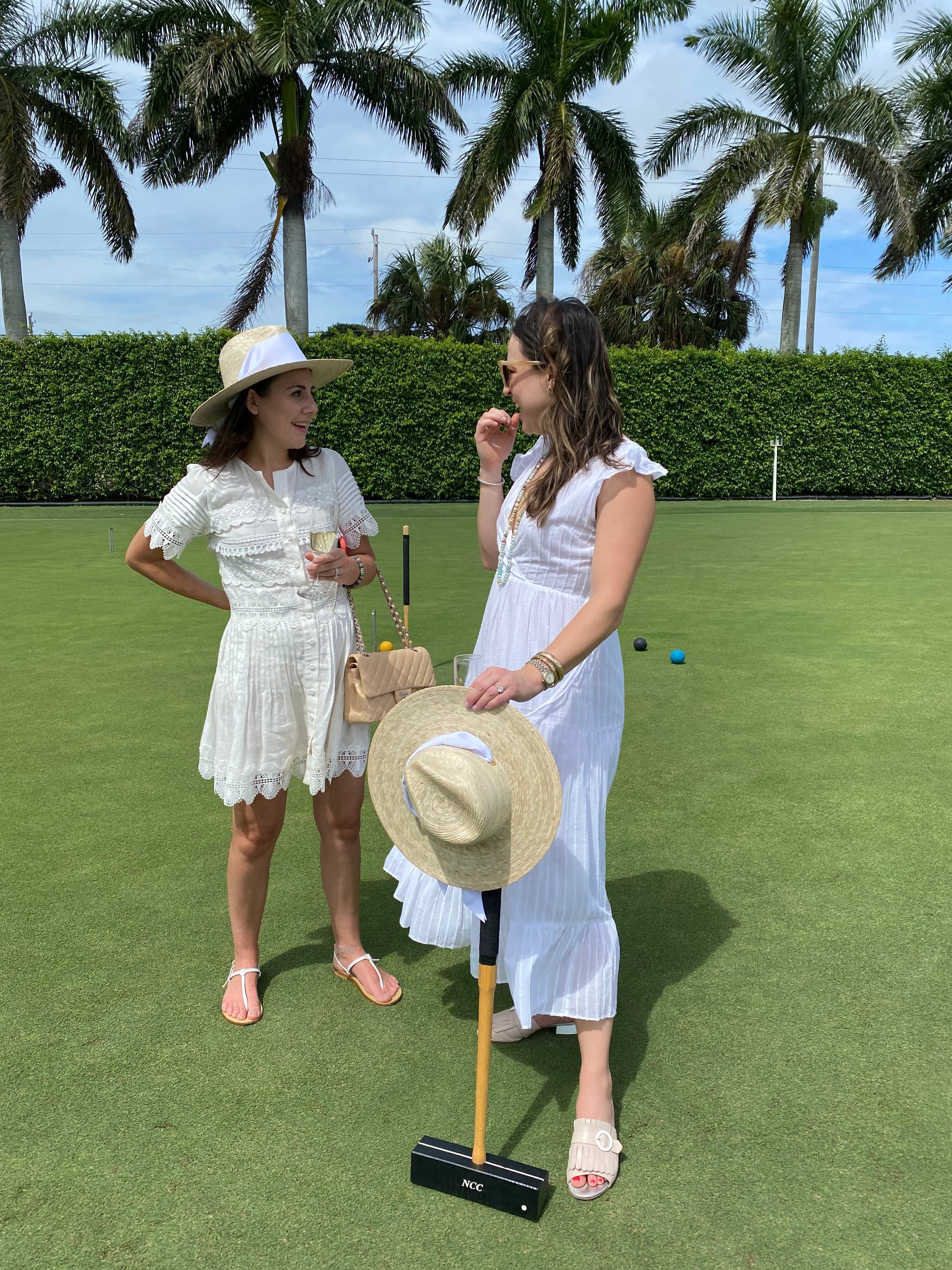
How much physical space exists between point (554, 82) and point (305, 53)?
6.65 m

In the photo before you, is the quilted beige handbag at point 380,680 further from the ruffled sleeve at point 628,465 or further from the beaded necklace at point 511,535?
the ruffled sleeve at point 628,465

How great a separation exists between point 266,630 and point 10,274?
86.9ft

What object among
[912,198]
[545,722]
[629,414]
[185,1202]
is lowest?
[185,1202]

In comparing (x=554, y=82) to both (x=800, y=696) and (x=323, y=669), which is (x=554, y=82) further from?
(x=323, y=669)

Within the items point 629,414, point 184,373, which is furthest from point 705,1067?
point 629,414

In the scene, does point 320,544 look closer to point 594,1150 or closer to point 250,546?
point 250,546

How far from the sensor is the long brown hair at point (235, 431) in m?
3.09

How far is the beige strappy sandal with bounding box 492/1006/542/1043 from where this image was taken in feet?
10.0

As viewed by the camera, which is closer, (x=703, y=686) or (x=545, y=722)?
(x=545, y=722)

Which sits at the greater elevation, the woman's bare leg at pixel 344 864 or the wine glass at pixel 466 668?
the wine glass at pixel 466 668

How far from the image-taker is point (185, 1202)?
2373 mm

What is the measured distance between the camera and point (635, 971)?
3463mm

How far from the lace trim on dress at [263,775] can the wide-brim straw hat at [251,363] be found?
1.05 meters

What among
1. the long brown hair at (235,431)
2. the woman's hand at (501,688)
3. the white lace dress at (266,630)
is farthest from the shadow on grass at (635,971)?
the long brown hair at (235,431)
